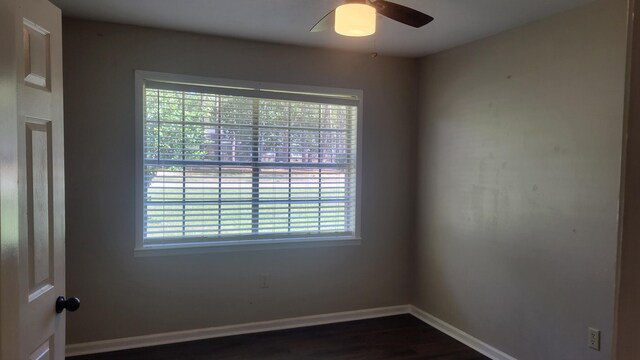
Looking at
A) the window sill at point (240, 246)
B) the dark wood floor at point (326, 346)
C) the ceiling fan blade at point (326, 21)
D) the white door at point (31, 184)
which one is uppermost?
the ceiling fan blade at point (326, 21)

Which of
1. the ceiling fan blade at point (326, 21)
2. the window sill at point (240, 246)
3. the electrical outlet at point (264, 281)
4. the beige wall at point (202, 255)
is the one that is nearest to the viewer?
the ceiling fan blade at point (326, 21)

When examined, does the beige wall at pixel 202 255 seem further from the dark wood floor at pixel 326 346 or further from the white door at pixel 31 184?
the white door at pixel 31 184

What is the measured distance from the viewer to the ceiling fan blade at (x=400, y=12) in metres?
2.05

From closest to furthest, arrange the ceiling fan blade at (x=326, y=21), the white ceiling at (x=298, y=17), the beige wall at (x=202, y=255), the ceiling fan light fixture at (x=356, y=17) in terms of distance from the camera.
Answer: the ceiling fan light fixture at (x=356, y=17) → the ceiling fan blade at (x=326, y=21) → the white ceiling at (x=298, y=17) → the beige wall at (x=202, y=255)

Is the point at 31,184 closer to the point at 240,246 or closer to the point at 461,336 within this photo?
the point at 240,246

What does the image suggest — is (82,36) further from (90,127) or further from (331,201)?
(331,201)

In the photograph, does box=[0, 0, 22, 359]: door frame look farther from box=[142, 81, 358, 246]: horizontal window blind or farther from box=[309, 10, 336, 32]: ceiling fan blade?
box=[142, 81, 358, 246]: horizontal window blind

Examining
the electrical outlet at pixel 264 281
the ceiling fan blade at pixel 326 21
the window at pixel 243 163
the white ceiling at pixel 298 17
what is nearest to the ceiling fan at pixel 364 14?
the ceiling fan blade at pixel 326 21

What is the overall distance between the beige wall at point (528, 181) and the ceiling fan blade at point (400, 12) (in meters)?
1.15

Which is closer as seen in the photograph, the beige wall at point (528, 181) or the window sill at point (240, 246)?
the beige wall at point (528, 181)

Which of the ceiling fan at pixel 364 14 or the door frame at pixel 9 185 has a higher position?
the ceiling fan at pixel 364 14

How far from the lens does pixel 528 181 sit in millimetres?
2973

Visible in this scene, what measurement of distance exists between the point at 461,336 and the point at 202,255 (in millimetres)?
2205

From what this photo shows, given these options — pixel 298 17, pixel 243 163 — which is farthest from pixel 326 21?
pixel 243 163
